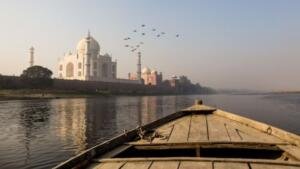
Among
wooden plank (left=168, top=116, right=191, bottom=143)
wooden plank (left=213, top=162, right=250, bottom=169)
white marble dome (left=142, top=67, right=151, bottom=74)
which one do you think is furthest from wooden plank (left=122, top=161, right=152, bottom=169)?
white marble dome (left=142, top=67, right=151, bottom=74)

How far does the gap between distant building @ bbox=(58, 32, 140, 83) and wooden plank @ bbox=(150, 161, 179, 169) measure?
430 ft

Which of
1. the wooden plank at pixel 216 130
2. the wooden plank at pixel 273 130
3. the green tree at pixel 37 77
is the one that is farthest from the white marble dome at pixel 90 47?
the wooden plank at pixel 273 130

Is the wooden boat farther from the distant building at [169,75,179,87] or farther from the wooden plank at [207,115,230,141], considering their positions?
the distant building at [169,75,179,87]

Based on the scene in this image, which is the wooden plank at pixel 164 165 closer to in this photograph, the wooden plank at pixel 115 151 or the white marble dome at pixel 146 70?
the wooden plank at pixel 115 151

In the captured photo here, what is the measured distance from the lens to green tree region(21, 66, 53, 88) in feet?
324

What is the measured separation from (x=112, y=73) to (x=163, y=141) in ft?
506

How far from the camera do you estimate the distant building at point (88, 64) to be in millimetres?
145250

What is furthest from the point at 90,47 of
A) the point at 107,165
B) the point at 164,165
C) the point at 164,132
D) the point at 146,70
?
the point at 164,165

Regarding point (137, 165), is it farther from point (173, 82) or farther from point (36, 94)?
point (173, 82)

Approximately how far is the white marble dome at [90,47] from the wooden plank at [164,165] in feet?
461

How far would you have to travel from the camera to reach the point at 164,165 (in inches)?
318

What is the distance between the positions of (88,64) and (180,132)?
133009 mm

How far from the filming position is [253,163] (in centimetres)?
816

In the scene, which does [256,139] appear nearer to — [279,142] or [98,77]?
[279,142]
